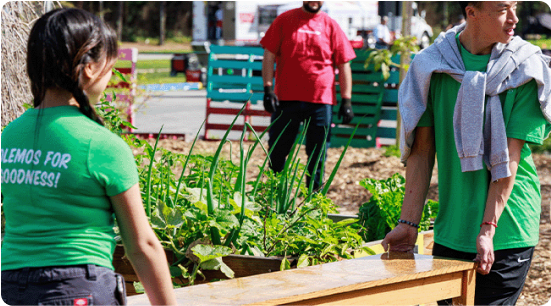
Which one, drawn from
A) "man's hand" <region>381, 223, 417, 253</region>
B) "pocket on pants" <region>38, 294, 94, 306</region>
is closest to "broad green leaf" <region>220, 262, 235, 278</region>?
"man's hand" <region>381, 223, 417, 253</region>

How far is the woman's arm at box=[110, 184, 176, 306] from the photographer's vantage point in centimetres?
171

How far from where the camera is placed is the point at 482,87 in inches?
94.7

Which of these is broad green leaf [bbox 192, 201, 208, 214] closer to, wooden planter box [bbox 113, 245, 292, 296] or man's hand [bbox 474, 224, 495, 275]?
wooden planter box [bbox 113, 245, 292, 296]

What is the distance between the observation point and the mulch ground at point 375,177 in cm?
442

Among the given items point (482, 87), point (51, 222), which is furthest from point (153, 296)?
point (482, 87)

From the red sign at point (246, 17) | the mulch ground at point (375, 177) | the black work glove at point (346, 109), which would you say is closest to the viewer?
the mulch ground at point (375, 177)

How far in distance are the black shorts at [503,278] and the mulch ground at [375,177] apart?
5.80ft

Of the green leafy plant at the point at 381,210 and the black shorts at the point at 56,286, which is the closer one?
the black shorts at the point at 56,286

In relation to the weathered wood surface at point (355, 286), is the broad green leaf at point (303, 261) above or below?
below

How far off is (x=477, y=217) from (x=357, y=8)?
77.4ft

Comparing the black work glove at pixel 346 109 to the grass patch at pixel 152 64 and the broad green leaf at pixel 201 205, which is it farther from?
the grass patch at pixel 152 64

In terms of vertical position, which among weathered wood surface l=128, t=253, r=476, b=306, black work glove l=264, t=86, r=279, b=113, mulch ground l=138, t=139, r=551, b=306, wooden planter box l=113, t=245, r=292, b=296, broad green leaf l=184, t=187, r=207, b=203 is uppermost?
black work glove l=264, t=86, r=279, b=113

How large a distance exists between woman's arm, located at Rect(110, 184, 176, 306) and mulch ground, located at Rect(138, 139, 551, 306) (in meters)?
2.73

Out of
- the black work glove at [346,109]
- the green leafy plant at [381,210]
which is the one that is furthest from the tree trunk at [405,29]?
the green leafy plant at [381,210]
